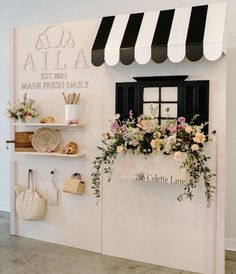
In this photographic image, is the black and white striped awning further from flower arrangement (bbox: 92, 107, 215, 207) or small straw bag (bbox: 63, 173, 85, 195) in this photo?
small straw bag (bbox: 63, 173, 85, 195)

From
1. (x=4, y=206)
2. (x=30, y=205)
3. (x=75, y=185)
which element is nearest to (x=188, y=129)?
(x=75, y=185)

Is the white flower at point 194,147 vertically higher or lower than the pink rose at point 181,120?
lower

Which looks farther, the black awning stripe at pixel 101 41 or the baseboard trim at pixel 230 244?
the baseboard trim at pixel 230 244

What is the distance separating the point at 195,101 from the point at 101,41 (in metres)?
1.08

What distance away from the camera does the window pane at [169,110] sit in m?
3.06

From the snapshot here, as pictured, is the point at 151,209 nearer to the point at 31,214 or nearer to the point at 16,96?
the point at 31,214

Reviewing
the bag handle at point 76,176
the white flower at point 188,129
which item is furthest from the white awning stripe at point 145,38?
the bag handle at point 76,176

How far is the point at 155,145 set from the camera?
2.84 metres

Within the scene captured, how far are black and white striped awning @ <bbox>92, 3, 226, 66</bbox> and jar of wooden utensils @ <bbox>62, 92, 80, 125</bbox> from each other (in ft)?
1.54

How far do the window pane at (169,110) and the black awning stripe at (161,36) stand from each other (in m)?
0.42

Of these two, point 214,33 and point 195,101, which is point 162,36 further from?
point 195,101

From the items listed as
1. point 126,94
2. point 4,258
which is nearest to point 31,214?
point 4,258

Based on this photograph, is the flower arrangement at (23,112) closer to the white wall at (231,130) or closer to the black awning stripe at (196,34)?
the black awning stripe at (196,34)

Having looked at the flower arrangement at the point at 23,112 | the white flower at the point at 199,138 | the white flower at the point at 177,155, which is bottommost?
the white flower at the point at 177,155
